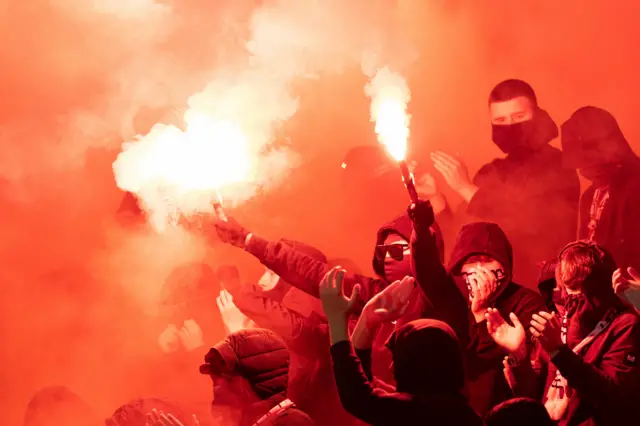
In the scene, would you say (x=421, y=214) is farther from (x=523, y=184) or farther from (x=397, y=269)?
(x=523, y=184)

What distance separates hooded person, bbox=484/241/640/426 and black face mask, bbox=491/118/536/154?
2.51ft

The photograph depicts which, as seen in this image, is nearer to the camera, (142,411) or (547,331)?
(547,331)

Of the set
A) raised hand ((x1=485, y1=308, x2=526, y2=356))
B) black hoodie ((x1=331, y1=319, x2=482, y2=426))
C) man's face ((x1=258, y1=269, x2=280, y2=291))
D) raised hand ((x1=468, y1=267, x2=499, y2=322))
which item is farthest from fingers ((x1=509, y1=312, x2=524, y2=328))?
man's face ((x1=258, y1=269, x2=280, y2=291))

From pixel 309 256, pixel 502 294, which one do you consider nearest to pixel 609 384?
pixel 502 294

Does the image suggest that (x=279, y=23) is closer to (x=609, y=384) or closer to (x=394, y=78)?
(x=394, y=78)

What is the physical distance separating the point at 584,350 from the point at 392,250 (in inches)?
45.9

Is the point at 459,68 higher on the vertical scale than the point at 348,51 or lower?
lower

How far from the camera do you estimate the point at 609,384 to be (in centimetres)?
374

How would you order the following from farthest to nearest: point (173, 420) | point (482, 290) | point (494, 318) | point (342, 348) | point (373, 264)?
point (373, 264) < point (482, 290) < point (494, 318) < point (173, 420) < point (342, 348)

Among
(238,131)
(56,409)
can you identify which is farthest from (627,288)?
(56,409)

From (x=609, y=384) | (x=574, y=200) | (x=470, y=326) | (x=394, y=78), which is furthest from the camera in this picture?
(x=394, y=78)

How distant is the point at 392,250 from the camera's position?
444cm

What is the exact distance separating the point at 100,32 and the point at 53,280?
156 centimetres

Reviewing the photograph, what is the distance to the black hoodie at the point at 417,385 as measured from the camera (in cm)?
329
